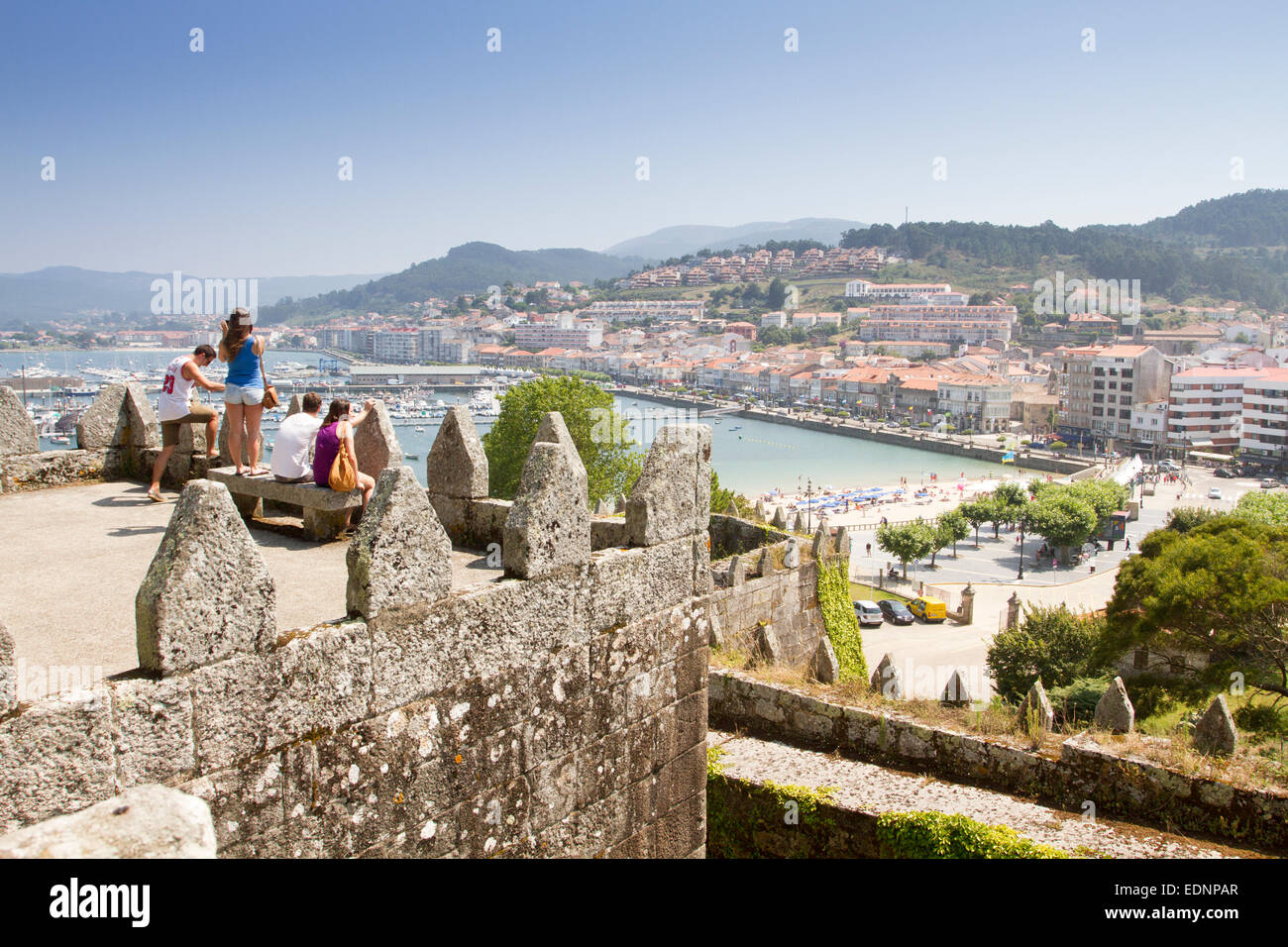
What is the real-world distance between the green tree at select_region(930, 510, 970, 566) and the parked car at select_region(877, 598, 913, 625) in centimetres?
1321

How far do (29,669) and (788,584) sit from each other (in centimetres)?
1316

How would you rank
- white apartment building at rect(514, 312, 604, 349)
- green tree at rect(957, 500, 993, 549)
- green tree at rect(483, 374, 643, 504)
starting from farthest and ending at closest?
white apartment building at rect(514, 312, 604, 349), green tree at rect(957, 500, 993, 549), green tree at rect(483, 374, 643, 504)

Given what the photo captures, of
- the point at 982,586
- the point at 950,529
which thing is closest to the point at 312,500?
the point at 982,586

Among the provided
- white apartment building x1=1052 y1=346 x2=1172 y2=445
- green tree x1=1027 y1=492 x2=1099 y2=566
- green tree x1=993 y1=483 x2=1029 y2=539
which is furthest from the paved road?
white apartment building x1=1052 y1=346 x2=1172 y2=445

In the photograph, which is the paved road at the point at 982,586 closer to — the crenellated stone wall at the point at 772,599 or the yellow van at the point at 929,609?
the yellow van at the point at 929,609

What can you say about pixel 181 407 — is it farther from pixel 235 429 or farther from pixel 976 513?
pixel 976 513

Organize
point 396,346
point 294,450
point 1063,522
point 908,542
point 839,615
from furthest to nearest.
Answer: point 396,346, point 1063,522, point 908,542, point 839,615, point 294,450

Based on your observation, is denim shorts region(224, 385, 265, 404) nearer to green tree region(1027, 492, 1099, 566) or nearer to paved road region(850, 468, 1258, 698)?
paved road region(850, 468, 1258, 698)

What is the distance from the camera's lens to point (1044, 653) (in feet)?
82.0

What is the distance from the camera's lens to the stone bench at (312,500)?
562 cm

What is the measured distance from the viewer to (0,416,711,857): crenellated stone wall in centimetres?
307

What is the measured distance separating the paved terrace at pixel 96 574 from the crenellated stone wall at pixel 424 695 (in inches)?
23.8

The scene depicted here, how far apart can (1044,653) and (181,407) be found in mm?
22834

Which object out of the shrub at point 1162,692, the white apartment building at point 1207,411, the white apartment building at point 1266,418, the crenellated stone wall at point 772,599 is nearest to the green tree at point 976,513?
the shrub at point 1162,692
